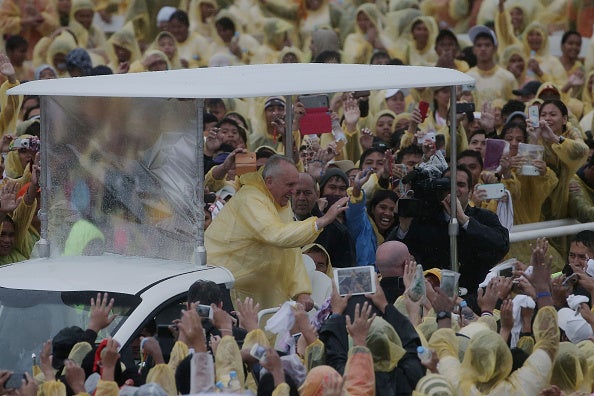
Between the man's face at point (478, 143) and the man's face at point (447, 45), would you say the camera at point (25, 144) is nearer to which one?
the man's face at point (478, 143)

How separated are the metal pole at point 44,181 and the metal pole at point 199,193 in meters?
1.06

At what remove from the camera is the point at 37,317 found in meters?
8.62

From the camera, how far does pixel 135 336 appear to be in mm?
8359

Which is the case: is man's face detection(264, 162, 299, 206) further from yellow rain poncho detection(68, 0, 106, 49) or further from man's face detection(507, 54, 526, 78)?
yellow rain poncho detection(68, 0, 106, 49)

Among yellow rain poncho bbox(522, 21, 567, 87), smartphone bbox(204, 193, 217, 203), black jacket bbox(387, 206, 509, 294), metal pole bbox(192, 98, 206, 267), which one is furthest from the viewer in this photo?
yellow rain poncho bbox(522, 21, 567, 87)

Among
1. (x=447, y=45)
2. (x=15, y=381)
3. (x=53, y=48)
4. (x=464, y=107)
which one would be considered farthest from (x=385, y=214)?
(x=53, y=48)

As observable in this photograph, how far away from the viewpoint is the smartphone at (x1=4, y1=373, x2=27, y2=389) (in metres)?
8.08

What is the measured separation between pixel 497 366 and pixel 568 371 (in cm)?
52

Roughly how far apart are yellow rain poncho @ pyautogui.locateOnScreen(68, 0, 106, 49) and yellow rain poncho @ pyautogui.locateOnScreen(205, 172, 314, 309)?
8607 millimetres

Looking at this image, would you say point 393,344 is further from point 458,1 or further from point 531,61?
point 458,1

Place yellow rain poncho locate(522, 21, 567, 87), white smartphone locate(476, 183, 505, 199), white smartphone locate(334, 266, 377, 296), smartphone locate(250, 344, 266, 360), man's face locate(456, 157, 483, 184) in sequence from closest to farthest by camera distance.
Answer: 1. smartphone locate(250, 344, 266, 360)
2. white smartphone locate(334, 266, 377, 296)
3. white smartphone locate(476, 183, 505, 199)
4. man's face locate(456, 157, 483, 184)
5. yellow rain poncho locate(522, 21, 567, 87)

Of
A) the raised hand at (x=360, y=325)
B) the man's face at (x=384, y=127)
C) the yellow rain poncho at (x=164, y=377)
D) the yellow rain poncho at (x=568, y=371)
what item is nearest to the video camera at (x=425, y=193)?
the yellow rain poncho at (x=568, y=371)

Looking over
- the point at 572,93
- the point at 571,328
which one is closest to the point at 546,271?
the point at 571,328

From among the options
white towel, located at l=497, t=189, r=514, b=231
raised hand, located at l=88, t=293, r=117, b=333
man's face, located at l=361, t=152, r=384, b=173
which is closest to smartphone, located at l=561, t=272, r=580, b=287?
white towel, located at l=497, t=189, r=514, b=231
